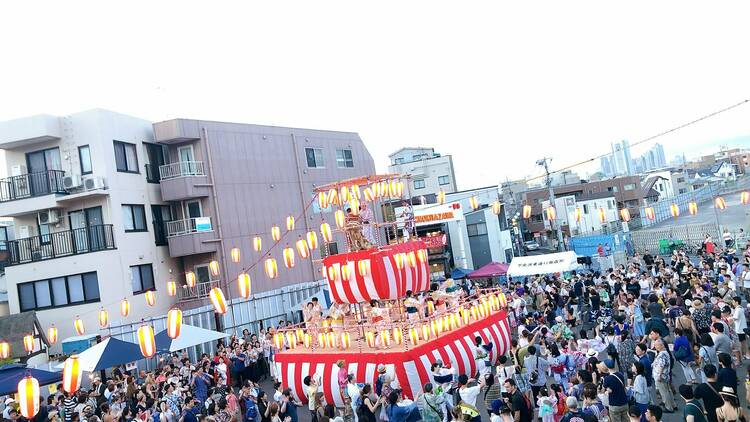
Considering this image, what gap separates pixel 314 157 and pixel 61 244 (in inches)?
566

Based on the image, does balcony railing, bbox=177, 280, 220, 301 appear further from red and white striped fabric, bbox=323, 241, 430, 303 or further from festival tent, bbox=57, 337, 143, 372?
red and white striped fabric, bbox=323, 241, 430, 303

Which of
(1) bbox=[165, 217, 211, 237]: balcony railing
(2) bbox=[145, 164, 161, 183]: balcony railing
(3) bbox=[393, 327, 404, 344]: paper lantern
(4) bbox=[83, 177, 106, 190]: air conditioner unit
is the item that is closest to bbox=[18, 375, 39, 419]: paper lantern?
(3) bbox=[393, 327, 404, 344]: paper lantern

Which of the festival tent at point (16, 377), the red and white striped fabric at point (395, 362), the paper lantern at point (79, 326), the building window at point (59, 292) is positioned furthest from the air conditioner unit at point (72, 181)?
the red and white striped fabric at point (395, 362)

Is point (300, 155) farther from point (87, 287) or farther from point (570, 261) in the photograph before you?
point (570, 261)

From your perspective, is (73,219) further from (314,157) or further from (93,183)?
(314,157)

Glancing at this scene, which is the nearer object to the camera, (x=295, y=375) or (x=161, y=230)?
(x=295, y=375)

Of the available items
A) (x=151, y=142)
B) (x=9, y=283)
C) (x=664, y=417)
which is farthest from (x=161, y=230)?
(x=664, y=417)

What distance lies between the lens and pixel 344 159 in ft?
120

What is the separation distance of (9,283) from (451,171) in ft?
117

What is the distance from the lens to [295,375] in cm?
1667

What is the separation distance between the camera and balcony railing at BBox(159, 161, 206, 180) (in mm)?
27516

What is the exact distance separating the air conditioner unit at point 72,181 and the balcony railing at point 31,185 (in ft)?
1.19

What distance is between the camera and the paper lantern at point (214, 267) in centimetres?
2555

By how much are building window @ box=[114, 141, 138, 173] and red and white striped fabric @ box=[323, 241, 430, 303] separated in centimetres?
1254
